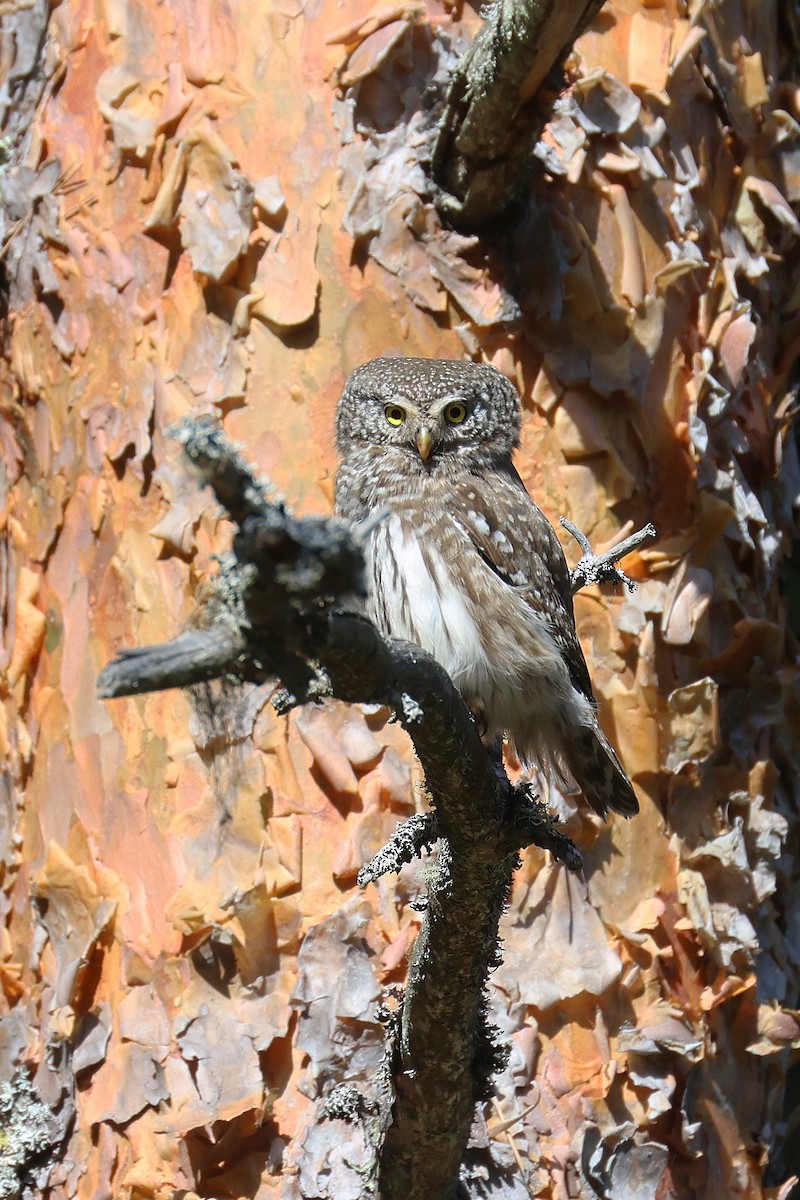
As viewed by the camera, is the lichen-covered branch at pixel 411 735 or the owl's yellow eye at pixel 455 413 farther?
the owl's yellow eye at pixel 455 413

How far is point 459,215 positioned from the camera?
3.12 m

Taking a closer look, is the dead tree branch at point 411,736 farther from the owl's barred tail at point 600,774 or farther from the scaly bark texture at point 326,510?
the owl's barred tail at point 600,774

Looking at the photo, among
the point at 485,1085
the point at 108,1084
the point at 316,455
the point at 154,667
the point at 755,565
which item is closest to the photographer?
the point at 154,667

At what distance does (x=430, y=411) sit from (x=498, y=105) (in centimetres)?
71

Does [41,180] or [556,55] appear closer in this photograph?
[556,55]

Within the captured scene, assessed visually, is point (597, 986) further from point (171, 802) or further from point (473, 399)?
point (473, 399)

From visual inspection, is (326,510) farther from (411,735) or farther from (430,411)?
(411,735)

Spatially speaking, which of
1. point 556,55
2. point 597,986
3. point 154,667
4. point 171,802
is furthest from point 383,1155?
point 556,55

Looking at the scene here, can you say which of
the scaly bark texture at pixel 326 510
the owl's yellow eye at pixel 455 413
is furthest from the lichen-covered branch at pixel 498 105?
the owl's yellow eye at pixel 455 413

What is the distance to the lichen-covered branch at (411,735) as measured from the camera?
1.29m

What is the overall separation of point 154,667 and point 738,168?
2.93 metres

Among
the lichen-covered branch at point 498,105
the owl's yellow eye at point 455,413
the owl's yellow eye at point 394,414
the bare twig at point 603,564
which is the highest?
the lichen-covered branch at point 498,105

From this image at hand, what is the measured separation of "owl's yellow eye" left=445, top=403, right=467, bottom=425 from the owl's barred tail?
77 centimetres

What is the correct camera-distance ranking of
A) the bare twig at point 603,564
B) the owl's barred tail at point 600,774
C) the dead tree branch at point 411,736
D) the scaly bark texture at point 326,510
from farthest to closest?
the scaly bark texture at point 326,510, the owl's barred tail at point 600,774, the bare twig at point 603,564, the dead tree branch at point 411,736
